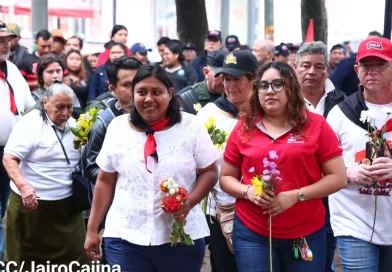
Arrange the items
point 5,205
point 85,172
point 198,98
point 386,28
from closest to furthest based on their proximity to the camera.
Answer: point 85,172 < point 198,98 < point 5,205 < point 386,28

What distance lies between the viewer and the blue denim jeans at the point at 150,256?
5.63 metres

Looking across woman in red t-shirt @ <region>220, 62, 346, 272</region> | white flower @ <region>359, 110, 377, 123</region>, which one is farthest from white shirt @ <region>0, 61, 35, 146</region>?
white flower @ <region>359, 110, 377, 123</region>

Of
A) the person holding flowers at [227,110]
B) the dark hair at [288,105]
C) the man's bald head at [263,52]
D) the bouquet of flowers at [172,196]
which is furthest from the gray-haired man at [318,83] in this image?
the man's bald head at [263,52]

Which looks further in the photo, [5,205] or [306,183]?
[5,205]

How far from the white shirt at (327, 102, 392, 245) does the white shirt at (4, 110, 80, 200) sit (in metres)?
2.52

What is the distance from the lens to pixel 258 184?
5375mm

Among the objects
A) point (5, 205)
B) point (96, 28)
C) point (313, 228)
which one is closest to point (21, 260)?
point (5, 205)

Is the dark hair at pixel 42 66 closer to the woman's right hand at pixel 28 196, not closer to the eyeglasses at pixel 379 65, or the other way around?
the woman's right hand at pixel 28 196

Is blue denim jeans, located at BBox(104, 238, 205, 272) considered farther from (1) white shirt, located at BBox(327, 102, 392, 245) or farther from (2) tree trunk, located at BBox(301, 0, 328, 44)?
(2) tree trunk, located at BBox(301, 0, 328, 44)

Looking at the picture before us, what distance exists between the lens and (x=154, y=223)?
221 inches

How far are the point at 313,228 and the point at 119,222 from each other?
3.88 ft

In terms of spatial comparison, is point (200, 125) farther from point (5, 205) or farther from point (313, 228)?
point (5, 205)

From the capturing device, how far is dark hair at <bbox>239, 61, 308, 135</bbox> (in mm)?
5637

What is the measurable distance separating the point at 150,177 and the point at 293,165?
86 cm
